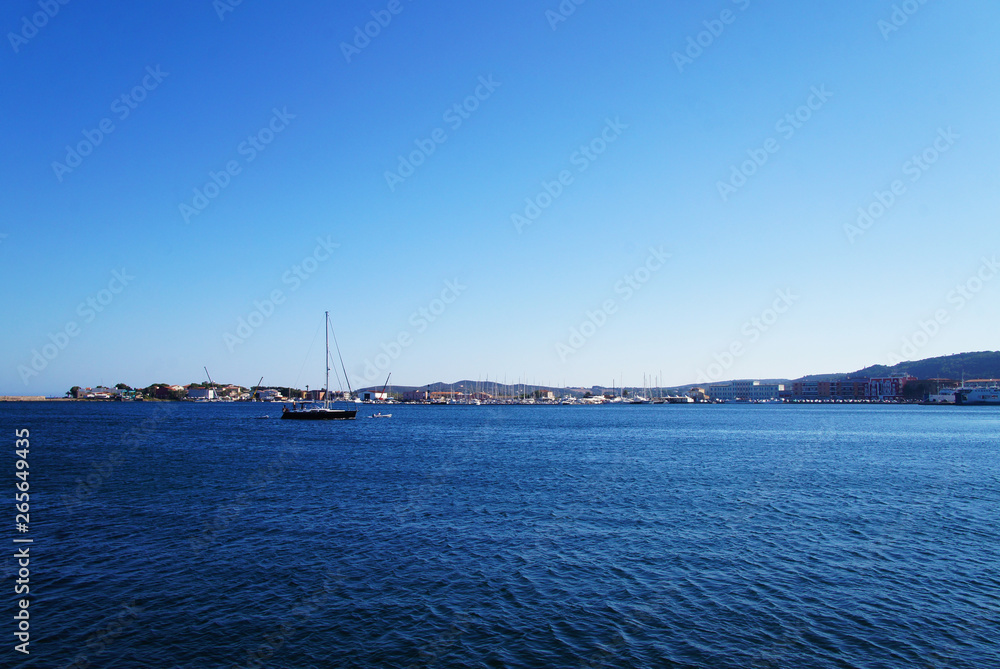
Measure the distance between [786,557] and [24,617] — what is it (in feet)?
73.2

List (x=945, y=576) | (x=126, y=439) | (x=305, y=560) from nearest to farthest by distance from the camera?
(x=945, y=576), (x=305, y=560), (x=126, y=439)

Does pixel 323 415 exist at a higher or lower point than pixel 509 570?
higher

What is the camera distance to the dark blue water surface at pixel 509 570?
13.5 meters

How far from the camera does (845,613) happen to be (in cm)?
1549

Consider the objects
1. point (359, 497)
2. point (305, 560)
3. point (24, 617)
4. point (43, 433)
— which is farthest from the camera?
point (43, 433)

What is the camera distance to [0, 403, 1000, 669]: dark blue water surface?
13539 millimetres

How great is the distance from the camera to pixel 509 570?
18688 mm

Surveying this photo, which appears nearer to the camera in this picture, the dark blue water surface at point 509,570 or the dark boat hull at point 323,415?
the dark blue water surface at point 509,570

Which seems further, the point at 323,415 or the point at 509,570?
the point at 323,415

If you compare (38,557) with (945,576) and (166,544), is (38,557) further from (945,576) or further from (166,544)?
(945,576)

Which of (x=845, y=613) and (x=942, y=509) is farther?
(x=942, y=509)

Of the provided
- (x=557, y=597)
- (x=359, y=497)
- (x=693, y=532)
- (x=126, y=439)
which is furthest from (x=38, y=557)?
(x=126, y=439)

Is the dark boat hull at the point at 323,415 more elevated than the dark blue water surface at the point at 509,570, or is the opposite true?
the dark boat hull at the point at 323,415

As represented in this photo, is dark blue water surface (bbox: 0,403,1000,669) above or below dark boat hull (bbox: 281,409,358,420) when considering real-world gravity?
below
